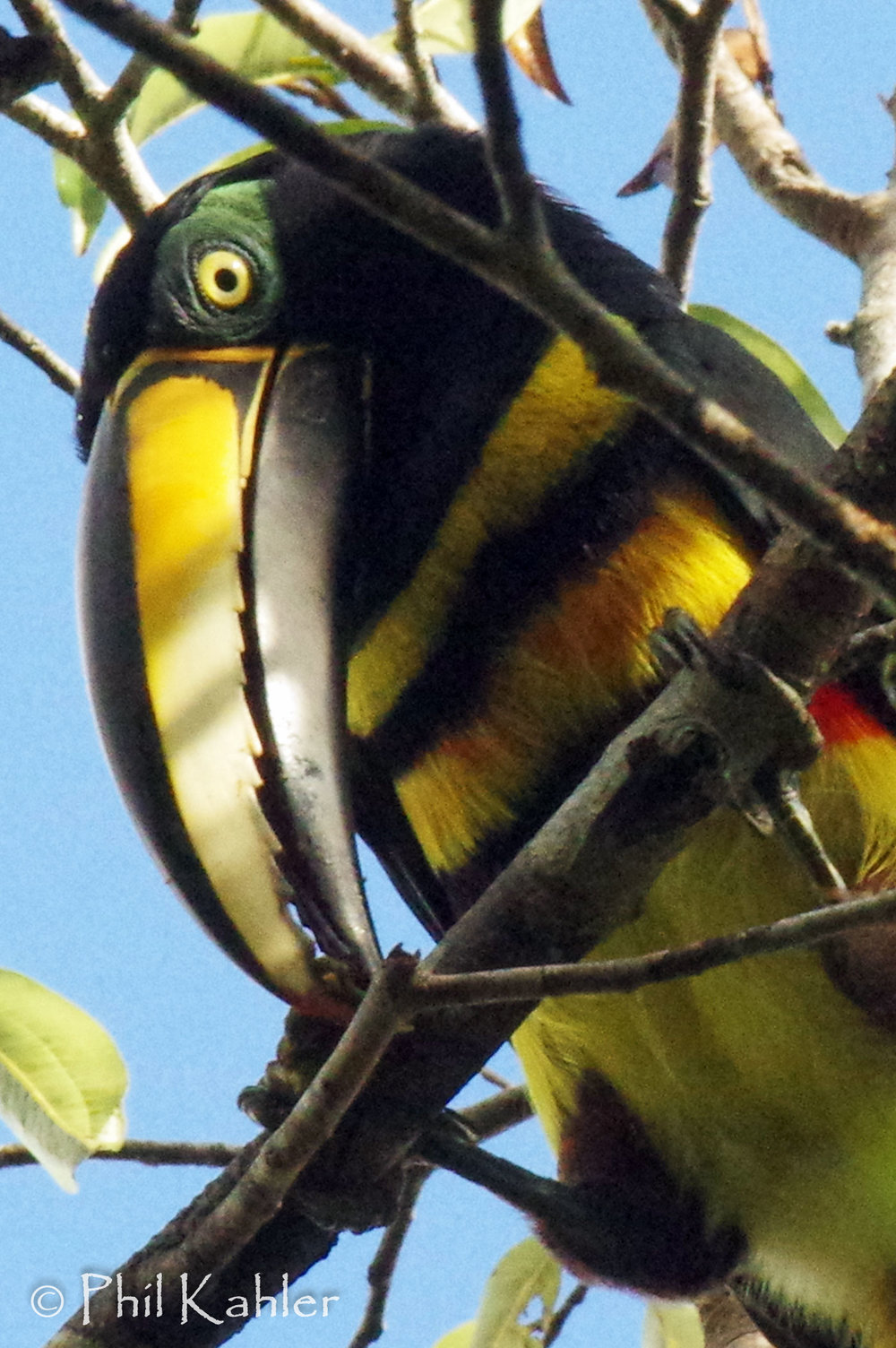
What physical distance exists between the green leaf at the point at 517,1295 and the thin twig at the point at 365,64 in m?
1.89

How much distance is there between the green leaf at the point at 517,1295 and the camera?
310cm

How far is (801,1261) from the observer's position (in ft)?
9.15

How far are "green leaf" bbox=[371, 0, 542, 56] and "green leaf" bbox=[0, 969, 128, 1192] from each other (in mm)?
1672

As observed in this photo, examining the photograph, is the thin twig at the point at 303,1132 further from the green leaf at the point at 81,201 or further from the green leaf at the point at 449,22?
the green leaf at the point at 449,22

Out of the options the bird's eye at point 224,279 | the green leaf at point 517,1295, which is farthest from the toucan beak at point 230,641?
the green leaf at point 517,1295

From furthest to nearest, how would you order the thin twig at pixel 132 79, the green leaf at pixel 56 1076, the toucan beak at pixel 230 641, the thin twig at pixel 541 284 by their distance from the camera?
the thin twig at pixel 132 79 < the green leaf at pixel 56 1076 < the toucan beak at pixel 230 641 < the thin twig at pixel 541 284

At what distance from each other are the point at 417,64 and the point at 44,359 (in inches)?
30.6

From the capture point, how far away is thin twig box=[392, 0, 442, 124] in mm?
2736

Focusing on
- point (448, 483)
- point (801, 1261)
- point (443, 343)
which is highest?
point (443, 343)

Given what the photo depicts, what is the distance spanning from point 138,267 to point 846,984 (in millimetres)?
1447

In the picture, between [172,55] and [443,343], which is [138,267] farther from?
[172,55]

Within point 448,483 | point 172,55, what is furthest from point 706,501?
point 172,55

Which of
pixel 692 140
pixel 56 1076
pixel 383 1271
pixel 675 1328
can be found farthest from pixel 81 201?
pixel 675 1328

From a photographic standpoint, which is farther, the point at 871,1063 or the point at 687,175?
the point at 687,175
